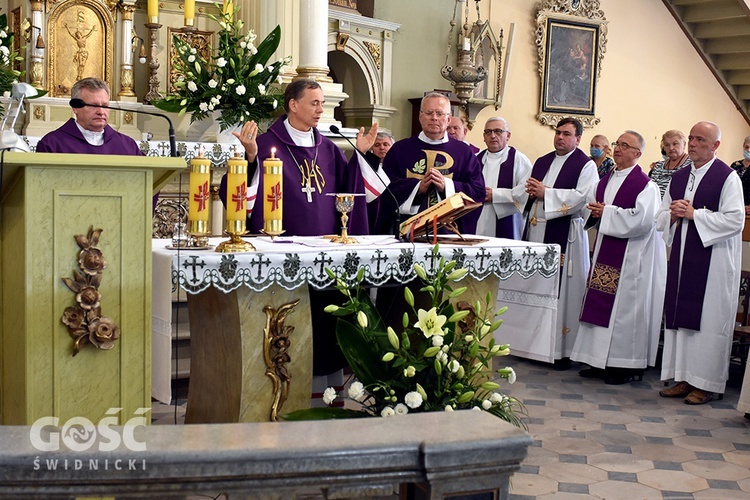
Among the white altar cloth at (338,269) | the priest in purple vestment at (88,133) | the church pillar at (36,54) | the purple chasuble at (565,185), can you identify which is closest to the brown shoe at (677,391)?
the purple chasuble at (565,185)

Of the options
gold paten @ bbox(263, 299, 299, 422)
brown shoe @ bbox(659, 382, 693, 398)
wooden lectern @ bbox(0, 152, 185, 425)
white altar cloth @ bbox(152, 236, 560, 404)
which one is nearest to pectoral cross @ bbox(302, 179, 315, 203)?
white altar cloth @ bbox(152, 236, 560, 404)

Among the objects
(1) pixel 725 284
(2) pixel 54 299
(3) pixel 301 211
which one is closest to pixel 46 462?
(2) pixel 54 299

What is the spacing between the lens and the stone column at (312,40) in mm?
6727

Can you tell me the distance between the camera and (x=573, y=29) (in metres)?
12.8

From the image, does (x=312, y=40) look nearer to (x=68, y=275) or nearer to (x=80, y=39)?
(x=80, y=39)

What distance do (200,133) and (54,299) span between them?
4263mm

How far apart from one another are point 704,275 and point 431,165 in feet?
5.80

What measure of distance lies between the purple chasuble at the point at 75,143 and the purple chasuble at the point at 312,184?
107 cm

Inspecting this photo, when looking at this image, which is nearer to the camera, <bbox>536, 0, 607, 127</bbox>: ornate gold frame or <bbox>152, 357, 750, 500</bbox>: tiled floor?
<bbox>152, 357, 750, 500</bbox>: tiled floor

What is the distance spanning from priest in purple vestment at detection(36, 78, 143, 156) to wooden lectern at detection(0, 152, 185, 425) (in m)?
2.14

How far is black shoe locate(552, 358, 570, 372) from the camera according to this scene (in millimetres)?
6152

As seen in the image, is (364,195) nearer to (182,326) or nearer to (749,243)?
(182,326)

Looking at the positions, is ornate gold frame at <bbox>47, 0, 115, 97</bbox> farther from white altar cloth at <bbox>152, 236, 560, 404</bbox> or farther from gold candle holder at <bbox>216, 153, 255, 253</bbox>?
gold candle holder at <bbox>216, 153, 255, 253</bbox>
